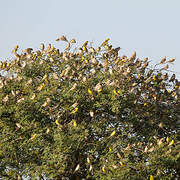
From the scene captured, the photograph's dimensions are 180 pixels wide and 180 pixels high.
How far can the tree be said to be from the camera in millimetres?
11445

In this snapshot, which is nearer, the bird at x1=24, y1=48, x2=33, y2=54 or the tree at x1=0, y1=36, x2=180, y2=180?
the tree at x1=0, y1=36, x2=180, y2=180

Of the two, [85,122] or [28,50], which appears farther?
[28,50]

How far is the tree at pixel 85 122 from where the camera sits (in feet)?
37.6

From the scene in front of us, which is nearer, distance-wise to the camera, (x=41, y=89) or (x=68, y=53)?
(x=41, y=89)

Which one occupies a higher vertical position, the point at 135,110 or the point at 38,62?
the point at 38,62

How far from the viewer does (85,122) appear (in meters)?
12.3

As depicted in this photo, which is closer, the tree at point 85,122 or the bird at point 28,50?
the tree at point 85,122

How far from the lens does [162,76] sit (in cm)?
1366

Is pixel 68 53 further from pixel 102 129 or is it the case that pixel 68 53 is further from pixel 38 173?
pixel 38 173

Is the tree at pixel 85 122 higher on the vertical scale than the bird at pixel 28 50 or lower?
lower

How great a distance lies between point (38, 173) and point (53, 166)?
492 mm

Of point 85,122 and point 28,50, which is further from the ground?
point 28,50

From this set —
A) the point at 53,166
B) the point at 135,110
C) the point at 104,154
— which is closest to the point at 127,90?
the point at 135,110

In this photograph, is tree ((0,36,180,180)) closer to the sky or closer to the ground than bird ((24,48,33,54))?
closer to the ground
